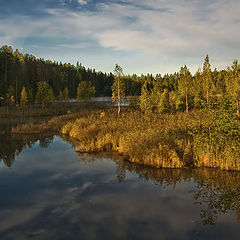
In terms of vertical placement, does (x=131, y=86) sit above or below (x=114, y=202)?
above

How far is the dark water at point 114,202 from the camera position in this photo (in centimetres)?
746

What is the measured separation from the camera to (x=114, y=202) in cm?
959

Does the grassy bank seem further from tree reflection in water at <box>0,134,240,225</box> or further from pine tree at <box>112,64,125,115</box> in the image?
pine tree at <box>112,64,125,115</box>

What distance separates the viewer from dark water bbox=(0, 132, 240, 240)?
24.5 feet

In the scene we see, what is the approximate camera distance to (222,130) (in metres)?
13.6

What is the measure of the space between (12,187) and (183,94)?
1472 inches

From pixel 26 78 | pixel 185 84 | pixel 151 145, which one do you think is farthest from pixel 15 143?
pixel 26 78

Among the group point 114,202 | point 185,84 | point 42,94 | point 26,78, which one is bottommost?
point 114,202

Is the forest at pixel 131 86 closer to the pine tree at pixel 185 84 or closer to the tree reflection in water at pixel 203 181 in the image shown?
the pine tree at pixel 185 84

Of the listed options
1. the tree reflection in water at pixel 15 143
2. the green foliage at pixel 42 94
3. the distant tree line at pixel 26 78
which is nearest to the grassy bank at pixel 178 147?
the tree reflection in water at pixel 15 143

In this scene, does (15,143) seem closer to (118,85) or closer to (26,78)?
(118,85)

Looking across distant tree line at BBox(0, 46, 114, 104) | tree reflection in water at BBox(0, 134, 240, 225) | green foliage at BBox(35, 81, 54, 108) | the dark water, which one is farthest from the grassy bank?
distant tree line at BBox(0, 46, 114, 104)

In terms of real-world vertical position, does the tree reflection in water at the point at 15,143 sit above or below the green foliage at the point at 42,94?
below

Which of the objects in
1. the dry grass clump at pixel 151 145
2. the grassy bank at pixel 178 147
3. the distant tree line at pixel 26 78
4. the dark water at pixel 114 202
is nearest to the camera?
the dark water at pixel 114 202
